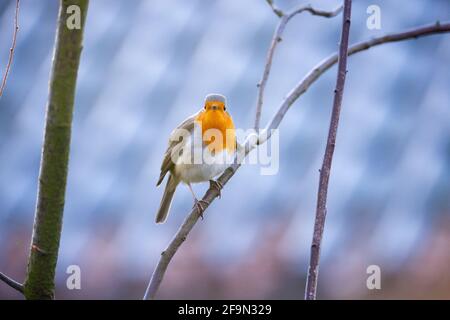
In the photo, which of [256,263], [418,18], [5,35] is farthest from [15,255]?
[418,18]

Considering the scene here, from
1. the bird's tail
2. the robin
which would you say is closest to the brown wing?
the robin

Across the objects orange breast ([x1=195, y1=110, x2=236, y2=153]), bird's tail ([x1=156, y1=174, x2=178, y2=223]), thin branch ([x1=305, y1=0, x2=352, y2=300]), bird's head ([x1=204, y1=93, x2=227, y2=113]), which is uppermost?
bird's head ([x1=204, y1=93, x2=227, y2=113])

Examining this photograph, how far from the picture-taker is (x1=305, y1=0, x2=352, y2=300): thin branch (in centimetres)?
140

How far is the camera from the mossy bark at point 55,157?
1.38m

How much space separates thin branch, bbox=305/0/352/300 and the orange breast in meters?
1.32

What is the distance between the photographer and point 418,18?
15.3ft

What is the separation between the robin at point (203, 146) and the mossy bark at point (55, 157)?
1.24 m

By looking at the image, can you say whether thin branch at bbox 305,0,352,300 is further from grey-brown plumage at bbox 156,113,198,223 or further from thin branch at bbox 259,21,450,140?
grey-brown plumage at bbox 156,113,198,223

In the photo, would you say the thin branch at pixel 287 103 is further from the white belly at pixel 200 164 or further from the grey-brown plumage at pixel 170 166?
the grey-brown plumage at pixel 170 166

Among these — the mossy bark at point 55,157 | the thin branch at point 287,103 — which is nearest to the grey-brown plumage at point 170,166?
the thin branch at point 287,103

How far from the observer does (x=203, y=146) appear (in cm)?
295
